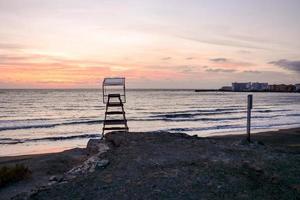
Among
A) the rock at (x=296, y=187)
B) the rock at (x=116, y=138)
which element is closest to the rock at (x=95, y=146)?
the rock at (x=116, y=138)

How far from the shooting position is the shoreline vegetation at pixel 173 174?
23.9 feet

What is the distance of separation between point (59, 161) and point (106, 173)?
477 cm

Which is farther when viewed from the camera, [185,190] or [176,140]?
[176,140]

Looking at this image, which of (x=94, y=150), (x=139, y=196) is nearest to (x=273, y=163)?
(x=139, y=196)

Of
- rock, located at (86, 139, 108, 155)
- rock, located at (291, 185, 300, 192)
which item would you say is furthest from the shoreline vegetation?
rock, located at (86, 139, 108, 155)

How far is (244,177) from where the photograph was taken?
8047 millimetres

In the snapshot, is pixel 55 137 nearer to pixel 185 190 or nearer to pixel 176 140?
pixel 176 140

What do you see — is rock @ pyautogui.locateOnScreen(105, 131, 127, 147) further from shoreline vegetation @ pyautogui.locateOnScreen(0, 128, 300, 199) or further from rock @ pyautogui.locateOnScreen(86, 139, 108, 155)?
rock @ pyautogui.locateOnScreen(86, 139, 108, 155)

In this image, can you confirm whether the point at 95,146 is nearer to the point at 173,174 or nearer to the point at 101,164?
the point at 101,164

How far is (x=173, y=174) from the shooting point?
8.17 metres

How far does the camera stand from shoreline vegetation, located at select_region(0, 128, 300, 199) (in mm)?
7285

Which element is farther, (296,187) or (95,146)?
(95,146)

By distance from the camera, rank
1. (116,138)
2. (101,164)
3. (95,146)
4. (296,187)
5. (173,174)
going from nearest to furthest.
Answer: (296,187) < (173,174) < (101,164) < (116,138) < (95,146)

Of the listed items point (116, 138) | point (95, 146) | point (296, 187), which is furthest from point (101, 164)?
point (296, 187)
